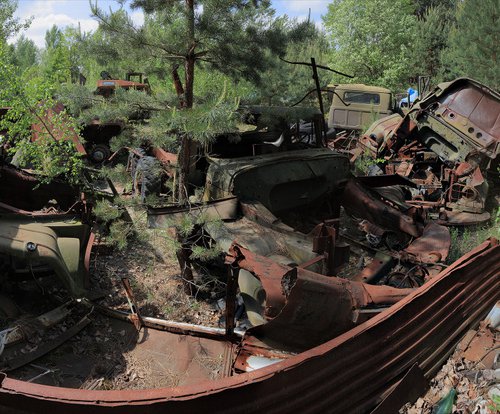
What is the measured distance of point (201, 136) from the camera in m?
3.99

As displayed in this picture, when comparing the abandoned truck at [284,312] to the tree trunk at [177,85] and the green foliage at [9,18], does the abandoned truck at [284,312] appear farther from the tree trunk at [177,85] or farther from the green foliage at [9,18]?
the green foliage at [9,18]

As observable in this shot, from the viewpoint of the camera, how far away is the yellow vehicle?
46.6 feet

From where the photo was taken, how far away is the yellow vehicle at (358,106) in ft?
46.6

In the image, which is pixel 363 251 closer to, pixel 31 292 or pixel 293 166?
pixel 293 166

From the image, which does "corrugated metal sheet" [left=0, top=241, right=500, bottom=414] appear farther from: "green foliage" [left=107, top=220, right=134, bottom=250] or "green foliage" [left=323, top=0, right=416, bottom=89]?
"green foliage" [left=323, top=0, right=416, bottom=89]

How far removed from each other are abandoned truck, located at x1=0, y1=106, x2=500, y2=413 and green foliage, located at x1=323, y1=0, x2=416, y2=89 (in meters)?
18.9

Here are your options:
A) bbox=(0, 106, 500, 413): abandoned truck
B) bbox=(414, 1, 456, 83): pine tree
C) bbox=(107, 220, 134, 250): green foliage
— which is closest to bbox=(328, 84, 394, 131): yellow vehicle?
bbox=(0, 106, 500, 413): abandoned truck

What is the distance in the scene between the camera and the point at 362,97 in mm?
14477

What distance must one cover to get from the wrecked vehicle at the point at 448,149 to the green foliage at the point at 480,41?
11.7 meters

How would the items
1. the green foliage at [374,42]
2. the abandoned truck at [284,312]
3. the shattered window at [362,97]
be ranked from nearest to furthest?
the abandoned truck at [284,312] → the shattered window at [362,97] → the green foliage at [374,42]

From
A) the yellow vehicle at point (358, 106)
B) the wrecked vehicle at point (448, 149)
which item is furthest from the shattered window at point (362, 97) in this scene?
the wrecked vehicle at point (448, 149)

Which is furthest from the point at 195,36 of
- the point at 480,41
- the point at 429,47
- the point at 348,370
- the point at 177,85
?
the point at 429,47

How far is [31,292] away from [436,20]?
28145 millimetres

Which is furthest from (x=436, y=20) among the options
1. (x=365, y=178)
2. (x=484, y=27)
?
(x=365, y=178)
